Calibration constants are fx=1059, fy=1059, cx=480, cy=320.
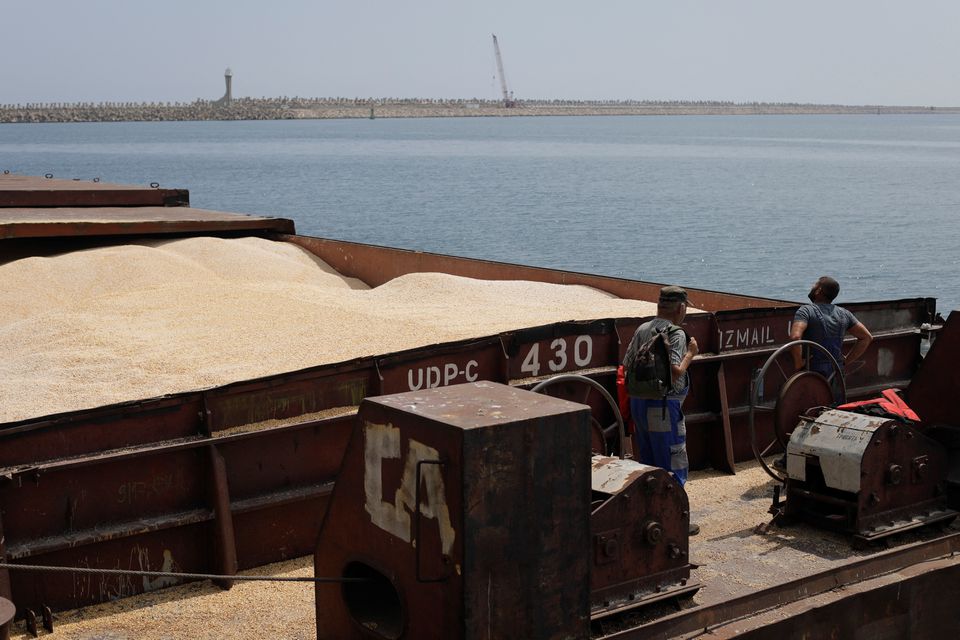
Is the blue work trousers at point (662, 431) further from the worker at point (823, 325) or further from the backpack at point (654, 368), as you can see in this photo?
the worker at point (823, 325)

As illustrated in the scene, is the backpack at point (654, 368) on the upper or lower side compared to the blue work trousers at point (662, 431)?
upper

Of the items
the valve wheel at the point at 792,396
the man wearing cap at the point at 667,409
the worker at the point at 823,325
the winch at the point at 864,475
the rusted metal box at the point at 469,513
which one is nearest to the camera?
the rusted metal box at the point at 469,513

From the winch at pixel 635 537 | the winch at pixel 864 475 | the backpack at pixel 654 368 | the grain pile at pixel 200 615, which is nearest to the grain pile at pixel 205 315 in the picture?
the grain pile at pixel 200 615

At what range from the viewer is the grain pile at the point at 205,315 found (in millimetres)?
7020

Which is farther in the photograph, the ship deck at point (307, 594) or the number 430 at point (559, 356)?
the number 430 at point (559, 356)

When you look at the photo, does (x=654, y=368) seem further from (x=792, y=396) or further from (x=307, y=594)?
(x=307, y=594)

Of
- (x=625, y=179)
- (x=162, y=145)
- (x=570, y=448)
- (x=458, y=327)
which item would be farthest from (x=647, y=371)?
(x=162, y=145)

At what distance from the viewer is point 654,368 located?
549 cm

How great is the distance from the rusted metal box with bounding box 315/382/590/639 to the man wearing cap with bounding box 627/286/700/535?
1.86m

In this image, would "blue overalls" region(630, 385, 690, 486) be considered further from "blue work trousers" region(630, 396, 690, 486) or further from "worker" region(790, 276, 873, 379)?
"worker" region(790, 276, 873, 379)

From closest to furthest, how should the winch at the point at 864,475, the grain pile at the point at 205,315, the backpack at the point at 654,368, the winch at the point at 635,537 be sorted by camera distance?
the winch at the point at 635,537 → the winch at the point at 864,475 → the backpack at the point at 654,368 → the grain pile at the point at 205,315

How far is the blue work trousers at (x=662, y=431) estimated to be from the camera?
564 centimetres

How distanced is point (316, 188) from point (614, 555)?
182 ft

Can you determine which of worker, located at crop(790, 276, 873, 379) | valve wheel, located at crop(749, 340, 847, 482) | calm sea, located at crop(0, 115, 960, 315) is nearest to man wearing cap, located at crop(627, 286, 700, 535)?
valve wheel, located at crop(749, 340, 847, 482)
